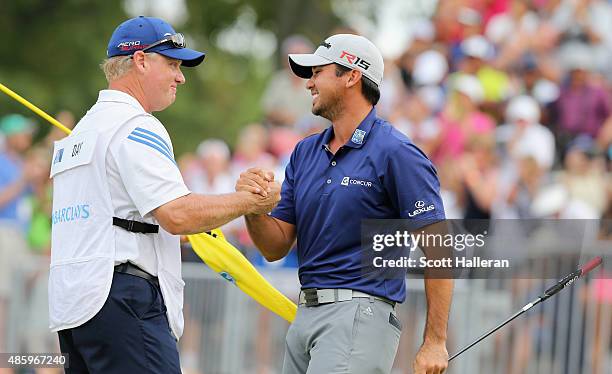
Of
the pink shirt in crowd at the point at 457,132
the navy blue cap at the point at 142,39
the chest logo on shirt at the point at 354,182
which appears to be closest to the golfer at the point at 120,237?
the navy blue cap at the point at 142,39

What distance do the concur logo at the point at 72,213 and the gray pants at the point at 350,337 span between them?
133 cm

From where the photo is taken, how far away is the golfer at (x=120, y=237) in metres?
5.85

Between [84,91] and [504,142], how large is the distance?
14.9 meters

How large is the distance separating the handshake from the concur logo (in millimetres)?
803

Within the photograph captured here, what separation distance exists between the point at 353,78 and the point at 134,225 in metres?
1.53

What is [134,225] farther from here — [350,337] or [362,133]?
[362,133]

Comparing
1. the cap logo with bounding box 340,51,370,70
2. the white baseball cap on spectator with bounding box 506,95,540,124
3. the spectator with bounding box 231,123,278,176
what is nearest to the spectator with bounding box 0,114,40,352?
the spectator with bounding box 231,123,278,176

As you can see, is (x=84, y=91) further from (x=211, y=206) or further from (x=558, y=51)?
(x=211, y=206)

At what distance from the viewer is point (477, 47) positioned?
13930 millimetres

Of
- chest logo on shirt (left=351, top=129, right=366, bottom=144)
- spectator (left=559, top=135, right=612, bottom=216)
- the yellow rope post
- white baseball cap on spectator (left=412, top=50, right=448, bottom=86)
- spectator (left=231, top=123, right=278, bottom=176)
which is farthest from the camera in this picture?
white baseball cap on spectator (left=412, top=50, right=448, bottom=86)

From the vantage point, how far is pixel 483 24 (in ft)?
47.3

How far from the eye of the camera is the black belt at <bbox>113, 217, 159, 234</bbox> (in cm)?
591

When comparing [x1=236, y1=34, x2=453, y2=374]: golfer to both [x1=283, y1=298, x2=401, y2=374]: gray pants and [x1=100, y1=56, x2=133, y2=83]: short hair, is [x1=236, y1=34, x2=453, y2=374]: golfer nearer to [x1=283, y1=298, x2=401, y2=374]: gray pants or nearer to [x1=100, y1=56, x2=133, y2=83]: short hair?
[x1=283, y1=298, x2=401, y2=374]: gray pants

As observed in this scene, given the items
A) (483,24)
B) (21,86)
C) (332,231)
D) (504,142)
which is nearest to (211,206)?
(332,231)
